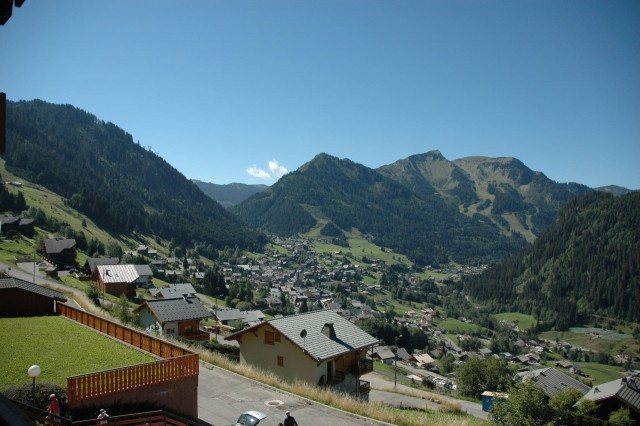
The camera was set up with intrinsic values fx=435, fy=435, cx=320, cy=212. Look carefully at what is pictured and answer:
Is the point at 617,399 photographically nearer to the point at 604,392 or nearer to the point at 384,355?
the point at 604,392

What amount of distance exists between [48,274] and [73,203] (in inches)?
4217

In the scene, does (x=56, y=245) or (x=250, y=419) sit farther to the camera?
(x=56, y=245)

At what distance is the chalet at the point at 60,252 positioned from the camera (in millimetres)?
77075

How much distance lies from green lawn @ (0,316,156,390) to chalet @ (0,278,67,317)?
175cm

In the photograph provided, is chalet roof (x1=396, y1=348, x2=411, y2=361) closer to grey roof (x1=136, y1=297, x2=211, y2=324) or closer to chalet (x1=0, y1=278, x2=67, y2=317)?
grey roof (x1=136, y1=297, x2=211, y2=324)

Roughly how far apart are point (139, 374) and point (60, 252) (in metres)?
76.3

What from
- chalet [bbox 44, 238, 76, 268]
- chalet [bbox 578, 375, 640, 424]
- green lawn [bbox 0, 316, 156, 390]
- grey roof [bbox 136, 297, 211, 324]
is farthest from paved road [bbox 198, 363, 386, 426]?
chalet [bbox 44, 238, 76, 268]

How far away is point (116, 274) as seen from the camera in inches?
2662

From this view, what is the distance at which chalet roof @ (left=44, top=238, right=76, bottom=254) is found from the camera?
77.2m

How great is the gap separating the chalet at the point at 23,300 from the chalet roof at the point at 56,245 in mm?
58038

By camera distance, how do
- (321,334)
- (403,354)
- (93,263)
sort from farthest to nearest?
(403,354)
(93,263)
(321,334)

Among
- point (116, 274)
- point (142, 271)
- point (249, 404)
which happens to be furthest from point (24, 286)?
point (142, 271)

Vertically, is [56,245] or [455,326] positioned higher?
[56,245]

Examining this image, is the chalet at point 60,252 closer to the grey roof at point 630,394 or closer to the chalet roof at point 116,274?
the chalet roof at point 116,274
